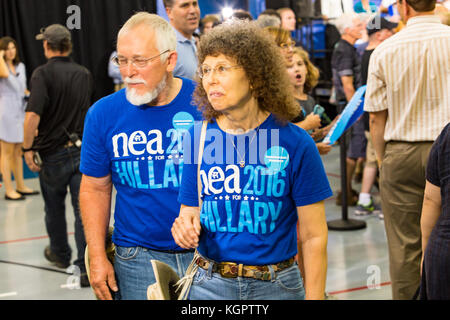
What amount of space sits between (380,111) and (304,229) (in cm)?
176

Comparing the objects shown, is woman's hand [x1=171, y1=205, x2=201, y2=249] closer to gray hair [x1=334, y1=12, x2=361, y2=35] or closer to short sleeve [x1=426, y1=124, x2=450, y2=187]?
short sleeve [x1=426, y1=124, x2=450, y2=187]

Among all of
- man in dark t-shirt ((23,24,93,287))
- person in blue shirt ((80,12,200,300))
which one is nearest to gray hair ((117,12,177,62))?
person in blue shirt ((80,12,200,300))

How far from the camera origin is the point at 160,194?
2.29 m

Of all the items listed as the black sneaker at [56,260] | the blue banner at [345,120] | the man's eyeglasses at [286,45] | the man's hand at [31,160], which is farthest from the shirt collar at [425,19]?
the black sneaker at [56,260]

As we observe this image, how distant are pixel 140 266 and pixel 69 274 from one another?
9.00 feet

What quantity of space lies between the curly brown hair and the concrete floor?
79.6 inches

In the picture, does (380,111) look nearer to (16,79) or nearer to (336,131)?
(336,131)

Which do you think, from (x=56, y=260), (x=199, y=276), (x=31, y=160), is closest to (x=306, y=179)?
(x=199, y=276)

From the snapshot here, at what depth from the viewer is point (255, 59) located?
6.13 feet

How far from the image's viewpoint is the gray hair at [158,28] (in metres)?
2.27

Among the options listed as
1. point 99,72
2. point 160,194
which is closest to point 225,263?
point 160,194

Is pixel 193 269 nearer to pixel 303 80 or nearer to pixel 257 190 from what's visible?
pixel 257 190

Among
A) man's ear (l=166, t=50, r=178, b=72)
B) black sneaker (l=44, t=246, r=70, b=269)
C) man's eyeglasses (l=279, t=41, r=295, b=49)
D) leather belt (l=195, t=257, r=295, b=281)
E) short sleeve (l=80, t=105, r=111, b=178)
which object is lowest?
black sneaker (l=44, t=246, r=70, b=269)

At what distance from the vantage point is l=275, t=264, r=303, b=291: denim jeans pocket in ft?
5.99
